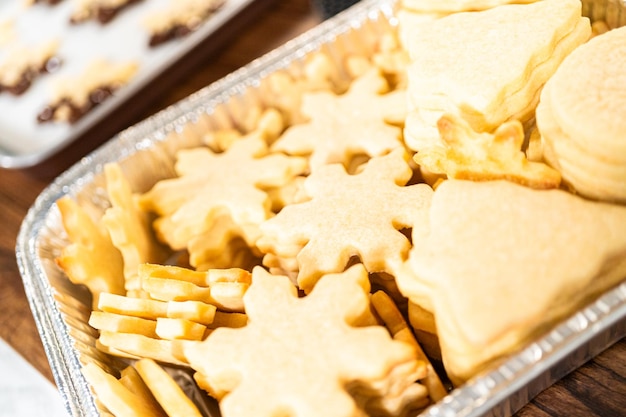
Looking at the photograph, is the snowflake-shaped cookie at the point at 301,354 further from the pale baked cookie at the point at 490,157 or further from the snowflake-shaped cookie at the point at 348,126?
the snowflake-shaped cookie at the point at 348,126

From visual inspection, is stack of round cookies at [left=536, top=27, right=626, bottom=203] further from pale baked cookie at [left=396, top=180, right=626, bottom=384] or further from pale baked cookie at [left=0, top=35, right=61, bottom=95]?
pale baked cookie at [left=0, top=35, right=61, bottom=95]

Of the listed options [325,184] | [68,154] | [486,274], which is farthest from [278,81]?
[486,274]

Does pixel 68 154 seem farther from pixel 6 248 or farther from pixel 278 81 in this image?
pixel 278 81

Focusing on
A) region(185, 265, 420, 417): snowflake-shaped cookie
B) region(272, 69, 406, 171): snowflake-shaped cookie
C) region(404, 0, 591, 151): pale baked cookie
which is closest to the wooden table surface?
region(185, 265, 420, 417): snowflake-shaped cookie

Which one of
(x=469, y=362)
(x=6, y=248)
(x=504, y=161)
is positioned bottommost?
(x=6, y=248)

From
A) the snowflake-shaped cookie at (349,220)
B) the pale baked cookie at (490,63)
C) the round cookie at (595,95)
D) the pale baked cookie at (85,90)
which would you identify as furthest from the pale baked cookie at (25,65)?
the round cookie at (595,95)
